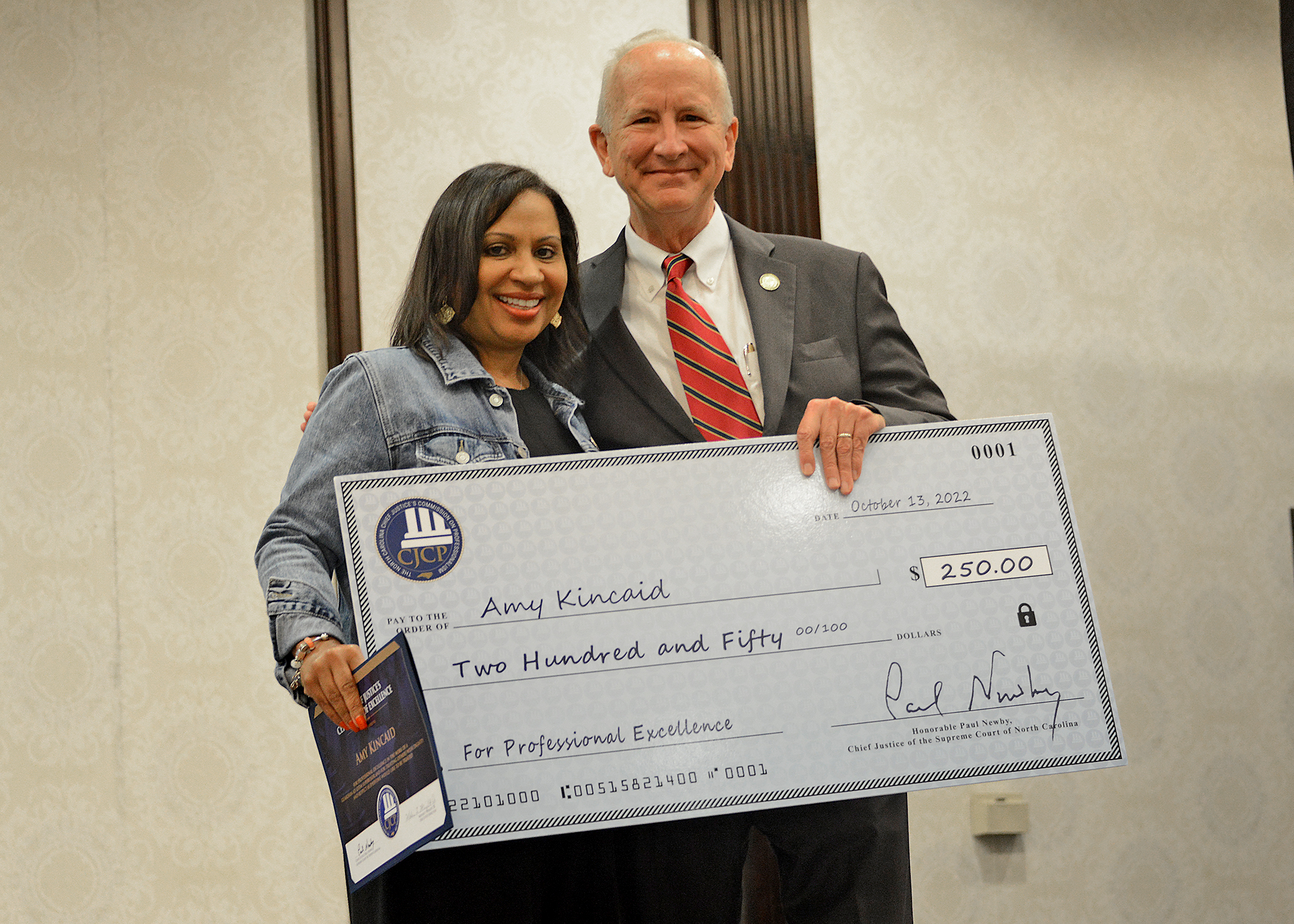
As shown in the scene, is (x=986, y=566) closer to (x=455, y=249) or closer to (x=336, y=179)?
(x=455, y=249)

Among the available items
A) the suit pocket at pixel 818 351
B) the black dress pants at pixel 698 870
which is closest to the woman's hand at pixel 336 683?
the black dress pants at pixel 698 870

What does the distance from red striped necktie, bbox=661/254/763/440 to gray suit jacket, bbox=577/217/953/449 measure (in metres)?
0.02

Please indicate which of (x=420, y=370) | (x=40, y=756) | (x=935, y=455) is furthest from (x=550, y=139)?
(x=40, y=756)

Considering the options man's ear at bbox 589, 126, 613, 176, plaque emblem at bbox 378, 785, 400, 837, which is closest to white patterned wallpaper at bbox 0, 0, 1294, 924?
man's ear at bbox 589, 126, 613, 176

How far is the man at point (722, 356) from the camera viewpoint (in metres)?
1.46

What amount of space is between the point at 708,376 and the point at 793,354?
A: 13 cm

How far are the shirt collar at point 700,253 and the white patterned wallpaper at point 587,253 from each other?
0.77 metres

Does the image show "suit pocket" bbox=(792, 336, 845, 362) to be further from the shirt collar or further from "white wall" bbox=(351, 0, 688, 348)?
"white wall" bbox=(351, 0, 688, 348)

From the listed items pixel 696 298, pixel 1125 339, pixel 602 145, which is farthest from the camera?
pixel 1125 339

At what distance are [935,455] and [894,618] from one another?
0.71 ft

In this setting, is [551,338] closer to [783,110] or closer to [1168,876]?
[783,110]

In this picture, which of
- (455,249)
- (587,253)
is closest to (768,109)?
(587,253)

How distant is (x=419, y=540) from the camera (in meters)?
1.31

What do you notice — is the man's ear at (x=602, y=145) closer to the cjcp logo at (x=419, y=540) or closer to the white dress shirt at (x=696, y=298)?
the white dress shirt at (x=696, y=298)
